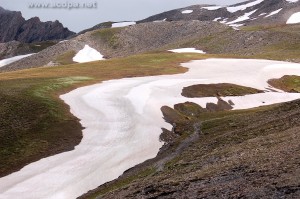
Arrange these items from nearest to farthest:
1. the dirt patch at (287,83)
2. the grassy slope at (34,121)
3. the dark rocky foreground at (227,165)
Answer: the dark rocky foreground at (227,165) → the grassy slope at (34,121) → the dirt patch at (287,83)

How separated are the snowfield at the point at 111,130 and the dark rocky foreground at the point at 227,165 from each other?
2.79 meters

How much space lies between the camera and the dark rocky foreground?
25531 millimetres

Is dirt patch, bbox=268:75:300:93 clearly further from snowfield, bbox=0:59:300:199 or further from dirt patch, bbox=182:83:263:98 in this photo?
dirt patch, bbox=182:83:263:98

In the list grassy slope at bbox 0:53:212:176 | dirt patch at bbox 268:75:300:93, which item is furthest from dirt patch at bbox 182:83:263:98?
grassy slope at bbox 0:53:212:176

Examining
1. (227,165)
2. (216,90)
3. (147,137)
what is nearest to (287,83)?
(216,90)

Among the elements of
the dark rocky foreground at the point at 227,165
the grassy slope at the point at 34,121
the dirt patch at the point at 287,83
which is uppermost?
the grassy slope at the point at 34,121

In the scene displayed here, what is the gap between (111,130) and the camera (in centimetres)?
5600

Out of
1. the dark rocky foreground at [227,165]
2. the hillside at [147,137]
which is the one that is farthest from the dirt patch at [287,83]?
the dark rocky foreground at [227,165]

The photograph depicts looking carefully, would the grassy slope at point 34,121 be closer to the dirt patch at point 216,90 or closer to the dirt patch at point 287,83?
the dirt patch at point 216,90

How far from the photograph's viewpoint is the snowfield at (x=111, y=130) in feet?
136

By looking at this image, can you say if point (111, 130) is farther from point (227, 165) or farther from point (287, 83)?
point (287, 83)

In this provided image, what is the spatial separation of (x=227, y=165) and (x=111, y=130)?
27339mm

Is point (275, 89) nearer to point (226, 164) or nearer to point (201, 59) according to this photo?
point (201, 59)

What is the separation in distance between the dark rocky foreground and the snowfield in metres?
2.79
